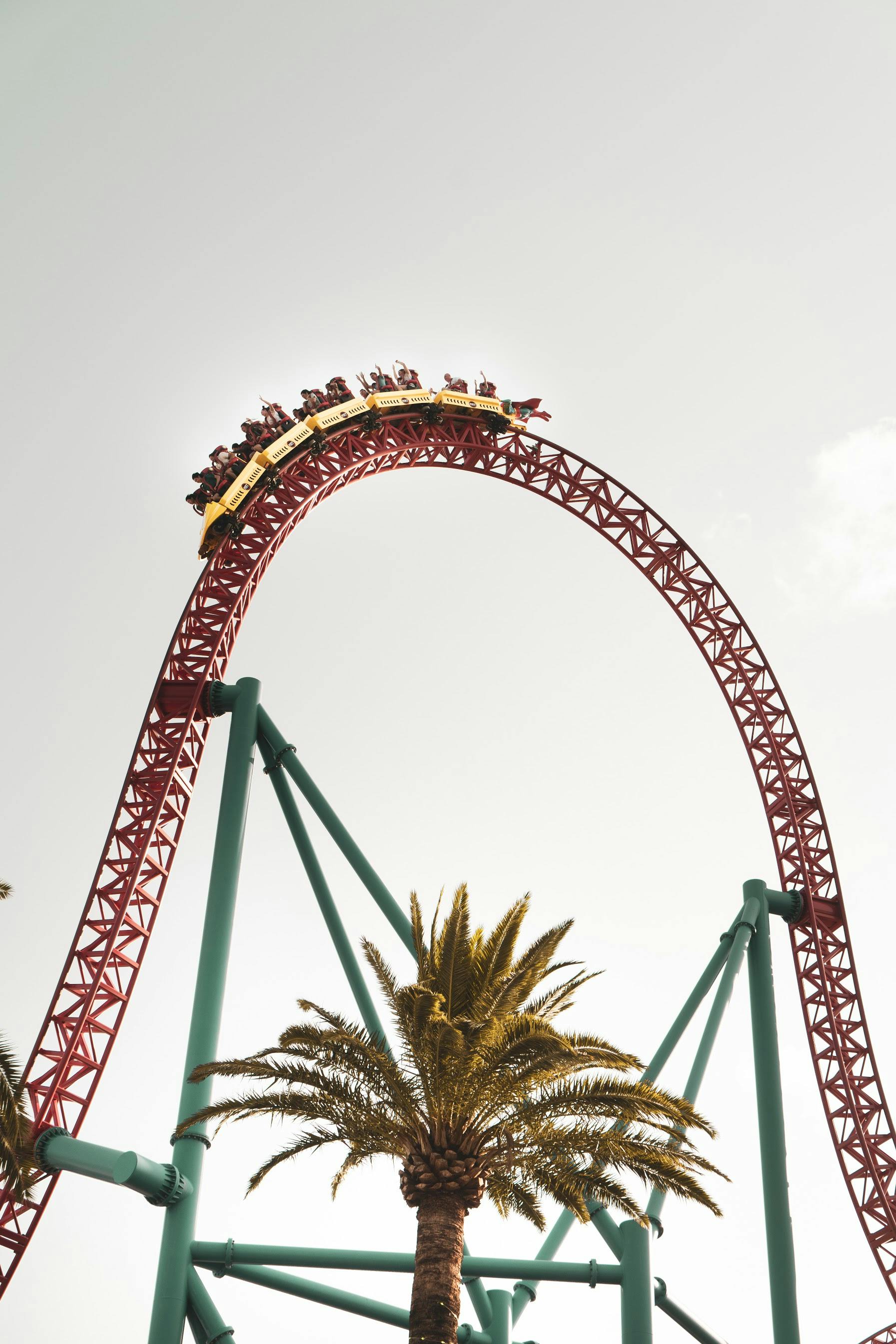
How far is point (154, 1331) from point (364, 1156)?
305cm

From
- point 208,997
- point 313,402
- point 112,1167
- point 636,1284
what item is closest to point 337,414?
point 313,402

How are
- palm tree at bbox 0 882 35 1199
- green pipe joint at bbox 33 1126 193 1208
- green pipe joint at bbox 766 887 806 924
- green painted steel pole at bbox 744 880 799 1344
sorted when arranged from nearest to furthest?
palm tree at bbox 0 882 35 1199
green pipe joint at bbox 33 1126 193 1208
green painted steel pole at bbox 744 880 799 1344
green pipe joint at bbox 766 887 806 924

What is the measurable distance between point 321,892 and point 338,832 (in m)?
0.79

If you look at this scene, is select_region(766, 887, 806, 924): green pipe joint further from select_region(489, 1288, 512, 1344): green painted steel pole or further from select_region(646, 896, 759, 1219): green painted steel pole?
select_region(489, 1288, 512, 1344): green painted steel pole

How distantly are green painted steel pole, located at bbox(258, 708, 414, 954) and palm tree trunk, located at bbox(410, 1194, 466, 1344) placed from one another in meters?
5.20

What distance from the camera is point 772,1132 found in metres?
17.8

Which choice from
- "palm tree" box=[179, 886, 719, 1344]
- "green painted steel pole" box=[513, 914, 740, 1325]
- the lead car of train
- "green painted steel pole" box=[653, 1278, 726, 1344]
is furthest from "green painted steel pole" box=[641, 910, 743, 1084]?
the lead car of train

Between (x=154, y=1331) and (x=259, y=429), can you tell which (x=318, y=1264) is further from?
(x=259, y=429)

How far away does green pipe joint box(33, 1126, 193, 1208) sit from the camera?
12.9m

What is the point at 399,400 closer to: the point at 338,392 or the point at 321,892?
the point at 338,392

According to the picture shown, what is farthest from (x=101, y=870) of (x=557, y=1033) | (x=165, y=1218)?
(x=557, y=1033)

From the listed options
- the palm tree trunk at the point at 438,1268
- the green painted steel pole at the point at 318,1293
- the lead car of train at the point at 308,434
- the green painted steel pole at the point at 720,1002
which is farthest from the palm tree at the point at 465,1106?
A: the lead car of train at the point at 308,434

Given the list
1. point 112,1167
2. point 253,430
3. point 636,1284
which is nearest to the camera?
point 112,1167

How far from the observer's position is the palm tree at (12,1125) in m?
10.5
